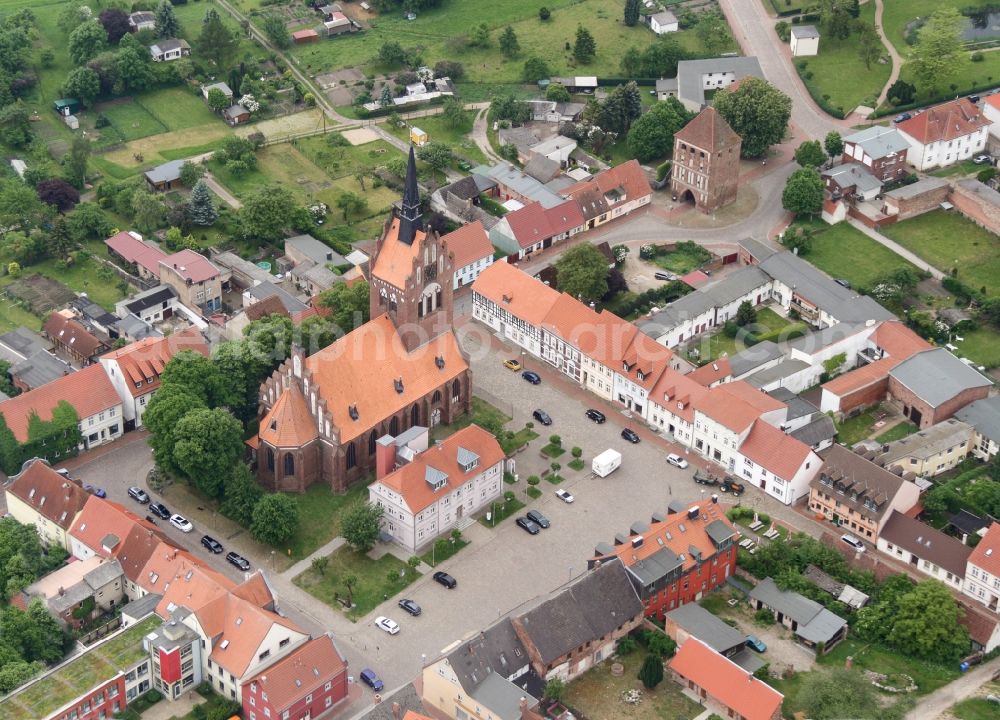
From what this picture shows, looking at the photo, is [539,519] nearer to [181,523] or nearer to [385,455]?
[385,455]

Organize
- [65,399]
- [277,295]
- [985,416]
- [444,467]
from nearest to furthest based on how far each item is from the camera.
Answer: [444,467]
[65,399]
[985,416]
[277,295]

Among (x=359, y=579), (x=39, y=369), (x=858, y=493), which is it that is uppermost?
(x=39, y=369)

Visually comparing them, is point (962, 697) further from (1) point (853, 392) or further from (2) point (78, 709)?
(2) point (78, 709)

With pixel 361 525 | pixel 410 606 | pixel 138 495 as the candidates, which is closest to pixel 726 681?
pixel 410 606

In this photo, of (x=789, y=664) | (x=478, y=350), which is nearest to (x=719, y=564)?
(x=789, y=664)

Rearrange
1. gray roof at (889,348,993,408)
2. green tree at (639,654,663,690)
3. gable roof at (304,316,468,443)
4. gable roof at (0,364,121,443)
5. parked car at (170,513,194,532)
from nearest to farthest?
green tree at (639,654,663,690) → parked car at (170,513,194,532) → gable roof at (304,316,468,443) → gable roof at (0,364,121,443) → gray roof at (889,348,993,408)

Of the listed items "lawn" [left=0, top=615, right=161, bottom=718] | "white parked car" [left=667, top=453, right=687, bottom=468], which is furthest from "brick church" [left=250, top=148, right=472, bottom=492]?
"lawn" [left=0, top=615, right=161, bottom=718]

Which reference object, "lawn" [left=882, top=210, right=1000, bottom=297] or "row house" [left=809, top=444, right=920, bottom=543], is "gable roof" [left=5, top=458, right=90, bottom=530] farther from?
"lawn" [left=882, top=210, right=1000, bottom=297]
